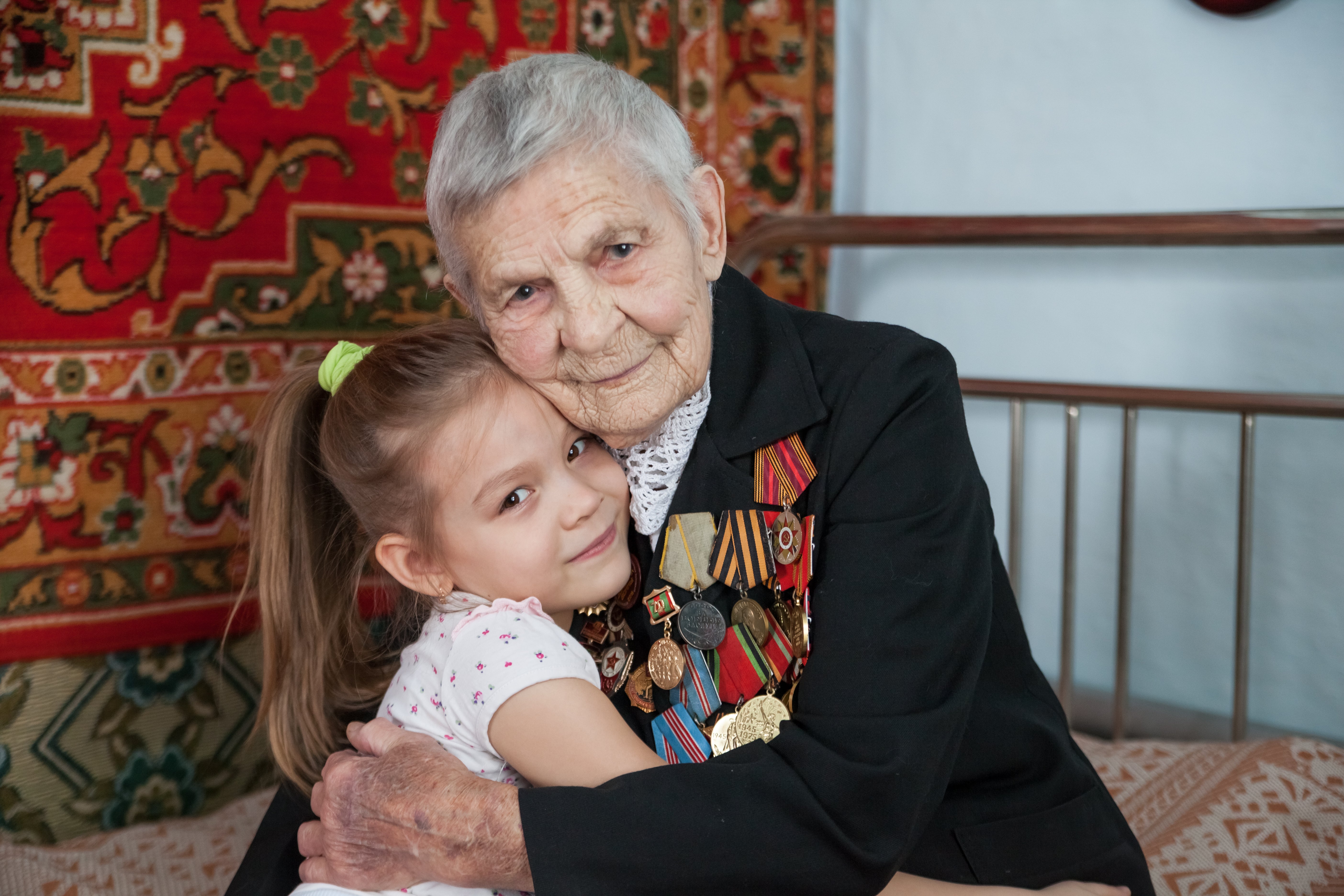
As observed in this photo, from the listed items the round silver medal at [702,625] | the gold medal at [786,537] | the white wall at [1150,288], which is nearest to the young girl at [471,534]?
the round silver medal at [702,625]

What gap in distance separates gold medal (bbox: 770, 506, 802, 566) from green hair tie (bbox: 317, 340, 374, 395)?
0.60 metres

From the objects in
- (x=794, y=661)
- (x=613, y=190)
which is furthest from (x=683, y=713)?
(x=613, y=190)

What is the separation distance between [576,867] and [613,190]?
71 cm

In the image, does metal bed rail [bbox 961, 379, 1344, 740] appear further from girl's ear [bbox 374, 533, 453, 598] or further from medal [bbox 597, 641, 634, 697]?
girl's ear [bbox 374, 533, 453, 598]

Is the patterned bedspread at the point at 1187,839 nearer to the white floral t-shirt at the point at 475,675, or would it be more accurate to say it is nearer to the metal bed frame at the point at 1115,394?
the metal bed frame at the point at 1115,394

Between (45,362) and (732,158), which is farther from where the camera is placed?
(732,158)

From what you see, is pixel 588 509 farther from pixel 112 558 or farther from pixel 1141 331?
pixel 1141 331

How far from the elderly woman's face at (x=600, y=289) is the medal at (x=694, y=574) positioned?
0.43ft

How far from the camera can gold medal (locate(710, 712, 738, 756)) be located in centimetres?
127

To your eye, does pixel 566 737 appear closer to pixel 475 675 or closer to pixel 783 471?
pixel 475 675

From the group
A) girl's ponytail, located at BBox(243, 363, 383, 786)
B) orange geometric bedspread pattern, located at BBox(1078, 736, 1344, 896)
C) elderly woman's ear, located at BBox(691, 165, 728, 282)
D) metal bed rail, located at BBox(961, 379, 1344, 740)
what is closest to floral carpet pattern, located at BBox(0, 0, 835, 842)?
girl's ponytail, located at BBox(243, 363, 383, 786)

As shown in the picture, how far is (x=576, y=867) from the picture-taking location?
1.06m

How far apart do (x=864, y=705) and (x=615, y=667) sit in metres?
0.39

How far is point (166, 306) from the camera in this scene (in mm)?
2080
